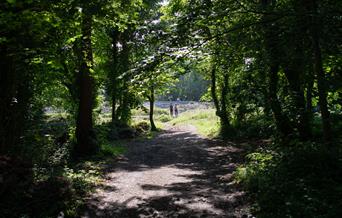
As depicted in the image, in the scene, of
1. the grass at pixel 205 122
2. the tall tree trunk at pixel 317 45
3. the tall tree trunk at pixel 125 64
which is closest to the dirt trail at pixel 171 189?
the tall tree trunk at pixel 317 45

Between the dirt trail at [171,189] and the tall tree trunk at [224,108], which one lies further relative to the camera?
the tall tree trunk at [224,108]

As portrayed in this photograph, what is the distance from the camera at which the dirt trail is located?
6.86 meters

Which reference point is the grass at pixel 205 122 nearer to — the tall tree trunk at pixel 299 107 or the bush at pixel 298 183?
the tall tree trunk at pixel 299 107

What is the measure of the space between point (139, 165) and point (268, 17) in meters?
7.59

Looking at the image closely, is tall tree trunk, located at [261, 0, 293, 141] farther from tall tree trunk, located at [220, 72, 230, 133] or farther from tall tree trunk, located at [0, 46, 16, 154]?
tall tree trunk, located at [220, 72, 230, 133]

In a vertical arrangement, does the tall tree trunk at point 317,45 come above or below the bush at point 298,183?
above

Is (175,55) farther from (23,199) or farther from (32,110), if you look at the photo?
(32,110)

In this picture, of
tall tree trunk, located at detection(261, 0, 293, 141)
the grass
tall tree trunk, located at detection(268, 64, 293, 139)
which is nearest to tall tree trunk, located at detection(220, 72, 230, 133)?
the grass

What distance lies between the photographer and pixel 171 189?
28.0 ft

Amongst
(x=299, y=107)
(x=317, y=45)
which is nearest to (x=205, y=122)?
(x=299, y=107)

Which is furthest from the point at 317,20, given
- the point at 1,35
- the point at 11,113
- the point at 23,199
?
the point at 11,113

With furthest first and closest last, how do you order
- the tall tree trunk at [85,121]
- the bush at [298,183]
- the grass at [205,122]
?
the grass at [205,122] → the tall tree trunk at [85,121] → the bush at [298,183]

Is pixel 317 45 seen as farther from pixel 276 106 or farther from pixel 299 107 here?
pixel 276 106

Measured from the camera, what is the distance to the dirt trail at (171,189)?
686 cm
